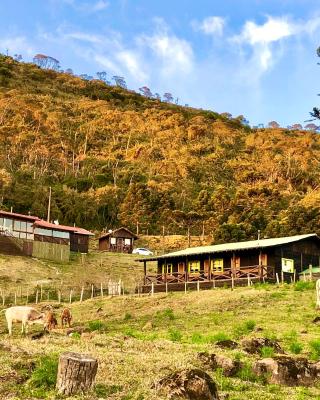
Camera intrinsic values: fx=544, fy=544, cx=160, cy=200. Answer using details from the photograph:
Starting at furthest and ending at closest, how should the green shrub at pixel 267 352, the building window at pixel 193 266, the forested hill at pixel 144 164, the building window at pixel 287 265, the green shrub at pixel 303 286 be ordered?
the forested hill at pixel 144 164 → the building window at pixel 193 266 → the building window at pixel 287 265 → the green shrub at pixel 303 286 → the green shrub at pixel 267 352

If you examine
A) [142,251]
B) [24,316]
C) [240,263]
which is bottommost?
[24,316]

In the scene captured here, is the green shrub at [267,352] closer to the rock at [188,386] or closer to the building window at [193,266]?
the rock at [188,386]

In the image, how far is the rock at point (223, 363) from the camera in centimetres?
1363

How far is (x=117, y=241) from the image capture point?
3100 inches

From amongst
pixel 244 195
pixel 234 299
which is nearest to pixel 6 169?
pixel 244 195

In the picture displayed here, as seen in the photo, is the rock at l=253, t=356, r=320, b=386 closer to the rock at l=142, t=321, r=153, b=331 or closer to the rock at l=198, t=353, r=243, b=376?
the rock at l=198, t=353, r=243, b=376

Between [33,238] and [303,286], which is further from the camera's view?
[33,238]

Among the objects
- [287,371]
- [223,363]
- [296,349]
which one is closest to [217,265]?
[296,349]

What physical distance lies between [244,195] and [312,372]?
298ft

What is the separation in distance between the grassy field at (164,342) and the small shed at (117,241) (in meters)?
42.8

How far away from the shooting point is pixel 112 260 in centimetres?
6669

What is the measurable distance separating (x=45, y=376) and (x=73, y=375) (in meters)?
1.06

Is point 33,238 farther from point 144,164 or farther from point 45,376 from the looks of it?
point 144,164

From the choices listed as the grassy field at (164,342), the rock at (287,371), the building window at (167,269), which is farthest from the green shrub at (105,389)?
the building window at (167,269)
